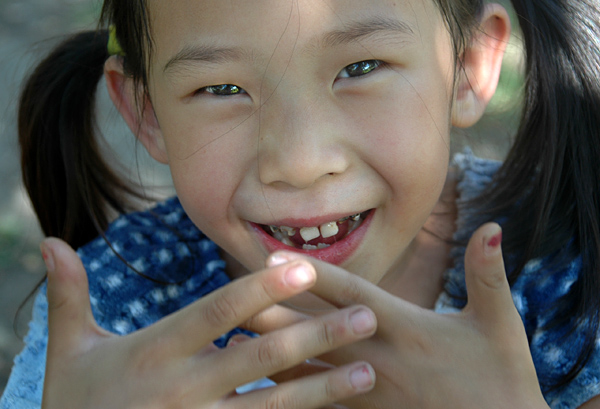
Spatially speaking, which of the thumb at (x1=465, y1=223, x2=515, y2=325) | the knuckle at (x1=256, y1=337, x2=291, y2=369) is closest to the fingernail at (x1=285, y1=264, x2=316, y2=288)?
the knuckle at (x1=256, y1=337, x2=291, y2=369)

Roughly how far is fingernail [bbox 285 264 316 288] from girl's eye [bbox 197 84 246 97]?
0.41 meters

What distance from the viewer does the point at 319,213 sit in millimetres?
1196

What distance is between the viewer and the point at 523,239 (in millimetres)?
1564

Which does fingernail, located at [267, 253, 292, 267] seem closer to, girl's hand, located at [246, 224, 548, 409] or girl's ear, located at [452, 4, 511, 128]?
A: girl's hand, located at [246, 224, 548, 409]

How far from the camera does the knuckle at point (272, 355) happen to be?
0.98 meters

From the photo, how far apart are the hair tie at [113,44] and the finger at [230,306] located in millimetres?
727

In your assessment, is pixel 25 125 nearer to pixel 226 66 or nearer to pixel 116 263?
pixel 116 263

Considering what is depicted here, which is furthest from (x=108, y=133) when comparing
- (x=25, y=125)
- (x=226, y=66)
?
(x=226, y=66)

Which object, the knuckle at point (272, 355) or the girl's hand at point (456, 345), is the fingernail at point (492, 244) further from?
the knuckle at point (272, 355)

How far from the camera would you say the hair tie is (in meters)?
1.50

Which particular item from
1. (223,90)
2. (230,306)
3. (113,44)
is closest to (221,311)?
(230,306)

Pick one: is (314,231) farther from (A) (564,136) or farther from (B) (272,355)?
(A) (564,136)

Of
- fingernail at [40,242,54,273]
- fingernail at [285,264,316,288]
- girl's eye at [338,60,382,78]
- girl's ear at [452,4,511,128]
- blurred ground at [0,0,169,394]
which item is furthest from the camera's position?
blurred ground at [0,0,169,394]

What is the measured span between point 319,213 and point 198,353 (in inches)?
13.0
